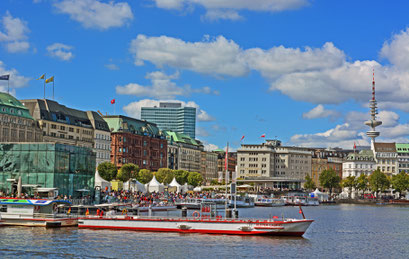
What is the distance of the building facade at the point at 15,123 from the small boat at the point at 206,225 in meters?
86.8

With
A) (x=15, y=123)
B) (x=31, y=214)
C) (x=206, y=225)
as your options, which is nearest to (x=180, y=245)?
(x=206, y=225)

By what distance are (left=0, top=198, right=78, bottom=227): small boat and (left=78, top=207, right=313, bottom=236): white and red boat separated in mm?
3126

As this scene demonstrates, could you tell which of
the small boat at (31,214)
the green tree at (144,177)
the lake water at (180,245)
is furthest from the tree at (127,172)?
the lake water at (180,245)

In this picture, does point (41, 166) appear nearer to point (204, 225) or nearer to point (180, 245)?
point (204, 225)

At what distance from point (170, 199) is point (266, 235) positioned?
7068cm

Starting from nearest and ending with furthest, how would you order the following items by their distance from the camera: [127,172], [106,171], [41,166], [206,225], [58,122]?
[206,225], [41,166], [106,171], [58,122], [127,172]

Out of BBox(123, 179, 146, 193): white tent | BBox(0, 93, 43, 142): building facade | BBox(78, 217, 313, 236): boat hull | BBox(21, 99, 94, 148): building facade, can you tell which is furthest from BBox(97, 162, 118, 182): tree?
BBox(78, 217, 313, 236): boat hull

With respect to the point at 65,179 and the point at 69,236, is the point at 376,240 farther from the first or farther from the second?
the point at 65,179

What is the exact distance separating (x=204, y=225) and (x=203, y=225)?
0.13m

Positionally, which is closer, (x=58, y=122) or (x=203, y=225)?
(x=203, y=225)

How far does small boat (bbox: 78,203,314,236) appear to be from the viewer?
74.0 meters

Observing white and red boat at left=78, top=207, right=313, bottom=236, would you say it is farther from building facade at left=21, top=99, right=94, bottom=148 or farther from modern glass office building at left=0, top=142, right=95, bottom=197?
building facade at left=21, top=99, right=94, bottom=148

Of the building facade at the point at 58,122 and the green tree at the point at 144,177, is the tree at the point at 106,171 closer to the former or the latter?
the green tree at the point at 144,177

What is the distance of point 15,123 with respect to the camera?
16438cm
